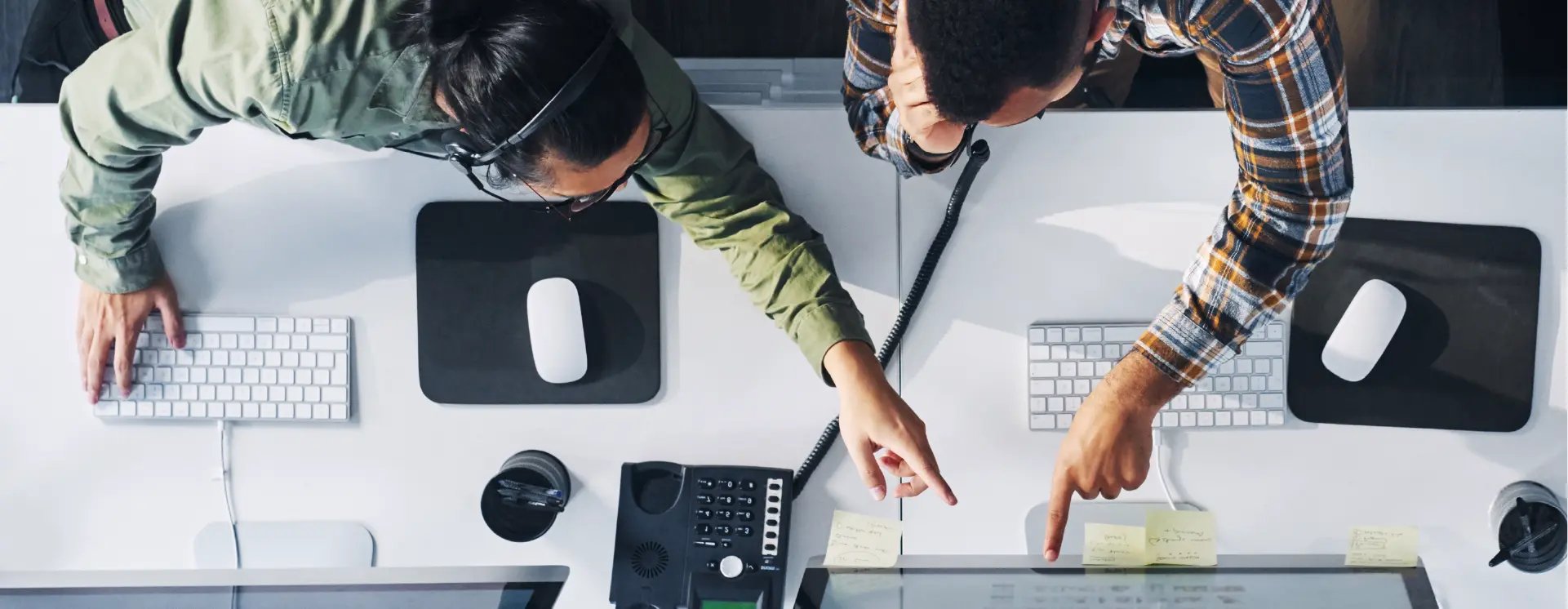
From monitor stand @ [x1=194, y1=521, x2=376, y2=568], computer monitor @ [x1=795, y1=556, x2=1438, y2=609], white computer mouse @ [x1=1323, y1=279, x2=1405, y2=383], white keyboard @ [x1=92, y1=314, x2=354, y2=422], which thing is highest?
white computer mouse @ [x1=1323, y1=279, x2=1405, y2=383]

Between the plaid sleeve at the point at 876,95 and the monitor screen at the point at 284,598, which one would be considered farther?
the plaid sleeve at the point at 876,95

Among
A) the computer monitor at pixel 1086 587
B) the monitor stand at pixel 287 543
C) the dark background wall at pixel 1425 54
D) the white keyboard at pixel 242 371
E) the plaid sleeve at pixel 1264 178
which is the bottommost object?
the monitor stand at pixel 287 543

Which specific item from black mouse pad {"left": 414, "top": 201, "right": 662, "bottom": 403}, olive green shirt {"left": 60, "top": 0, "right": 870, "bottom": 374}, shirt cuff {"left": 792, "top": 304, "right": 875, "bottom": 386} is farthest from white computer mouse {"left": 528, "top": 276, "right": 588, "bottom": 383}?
shirt cuff {"left": 792, "top": 304, "right": 875, "bottom": 386}

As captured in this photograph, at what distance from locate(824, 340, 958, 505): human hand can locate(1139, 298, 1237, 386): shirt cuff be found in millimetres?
253

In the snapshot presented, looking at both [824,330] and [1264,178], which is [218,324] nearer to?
[824,330]

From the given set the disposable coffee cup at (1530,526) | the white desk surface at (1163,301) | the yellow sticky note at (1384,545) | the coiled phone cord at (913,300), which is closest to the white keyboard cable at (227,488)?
the coiled phone cord at (913,300)

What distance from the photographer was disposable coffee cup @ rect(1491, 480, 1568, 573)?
1091mm

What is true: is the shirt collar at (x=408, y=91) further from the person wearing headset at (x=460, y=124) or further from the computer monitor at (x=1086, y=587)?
the computer monitor at (x=1086, y=587)

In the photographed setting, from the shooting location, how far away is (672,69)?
1031 millimetres

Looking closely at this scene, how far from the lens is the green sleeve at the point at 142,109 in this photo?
2.78 feet

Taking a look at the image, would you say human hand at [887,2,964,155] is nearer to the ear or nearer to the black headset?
the ear

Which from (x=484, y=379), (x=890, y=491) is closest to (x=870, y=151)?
(x=890, y=491)

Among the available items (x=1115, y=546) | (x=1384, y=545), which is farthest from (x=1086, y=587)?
(x=1384, y=545)

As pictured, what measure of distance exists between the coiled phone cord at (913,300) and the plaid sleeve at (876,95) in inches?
1.8
